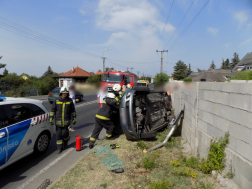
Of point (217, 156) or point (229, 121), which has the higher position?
point (229, 121)

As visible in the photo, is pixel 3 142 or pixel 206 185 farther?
pixel 3 142

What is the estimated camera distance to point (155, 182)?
10.3 feet

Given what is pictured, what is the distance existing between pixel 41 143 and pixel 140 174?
2759 millimetres

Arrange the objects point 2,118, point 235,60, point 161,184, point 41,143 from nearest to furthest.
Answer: point 161,184 → point 2,118 → point 41,143 → point 235,60

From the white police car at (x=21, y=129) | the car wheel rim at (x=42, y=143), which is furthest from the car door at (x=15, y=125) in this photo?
the car wheel rim at (x=42, y=143)

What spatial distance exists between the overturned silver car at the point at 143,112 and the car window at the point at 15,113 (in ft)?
7.71

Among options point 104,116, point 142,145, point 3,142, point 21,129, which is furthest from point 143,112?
point 3,142

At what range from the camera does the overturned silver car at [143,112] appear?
15.7 feet

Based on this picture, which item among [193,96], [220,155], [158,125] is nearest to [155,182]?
[220,155]

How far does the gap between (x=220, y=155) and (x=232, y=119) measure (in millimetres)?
708

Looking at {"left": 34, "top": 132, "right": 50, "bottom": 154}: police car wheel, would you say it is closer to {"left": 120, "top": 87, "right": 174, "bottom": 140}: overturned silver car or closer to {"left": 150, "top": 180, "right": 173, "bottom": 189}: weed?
{"left": 120, "top": 87, "right": 174, "bottom": 140}: overturned silver car

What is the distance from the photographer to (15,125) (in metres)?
3.71

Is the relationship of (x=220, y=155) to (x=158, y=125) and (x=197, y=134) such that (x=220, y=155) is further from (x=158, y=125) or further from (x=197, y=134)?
(x=158, y=125)

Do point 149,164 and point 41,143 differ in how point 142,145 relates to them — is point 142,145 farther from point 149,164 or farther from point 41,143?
point 41,143
